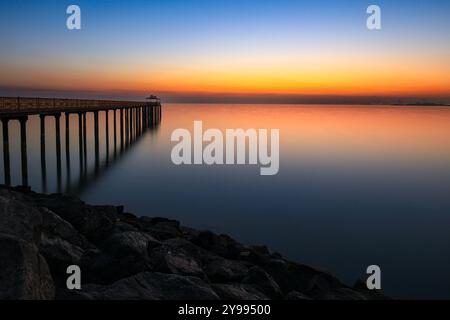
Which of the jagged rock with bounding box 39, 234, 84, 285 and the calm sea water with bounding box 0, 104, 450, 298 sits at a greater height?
the jagged rock with bounding box 39, 234, 84, 285

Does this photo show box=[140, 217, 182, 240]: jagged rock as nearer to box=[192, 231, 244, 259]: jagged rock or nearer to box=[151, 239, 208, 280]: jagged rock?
box=[192, 231, 244, 259]: jagged rock

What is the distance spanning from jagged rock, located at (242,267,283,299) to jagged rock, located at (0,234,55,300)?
3.17m

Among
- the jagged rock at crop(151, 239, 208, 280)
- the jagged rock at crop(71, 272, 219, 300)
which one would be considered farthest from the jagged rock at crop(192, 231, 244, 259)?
the jagged rock at crop(71, 272, 219, 300)

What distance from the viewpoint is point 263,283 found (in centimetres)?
623

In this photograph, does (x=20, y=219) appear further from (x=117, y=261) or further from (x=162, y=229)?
(x=162, y=229)

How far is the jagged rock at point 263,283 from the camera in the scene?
20.0 feet

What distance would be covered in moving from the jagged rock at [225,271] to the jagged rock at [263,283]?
0.30m

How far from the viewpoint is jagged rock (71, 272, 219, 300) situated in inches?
183

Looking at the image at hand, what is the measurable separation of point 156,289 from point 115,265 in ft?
3.75

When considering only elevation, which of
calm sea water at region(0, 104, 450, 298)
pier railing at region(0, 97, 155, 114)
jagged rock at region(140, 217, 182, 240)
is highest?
pier railing at region(0, 97, 155, 114)

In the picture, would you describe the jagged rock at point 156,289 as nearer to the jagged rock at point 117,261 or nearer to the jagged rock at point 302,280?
the jagged rock at point 117,261

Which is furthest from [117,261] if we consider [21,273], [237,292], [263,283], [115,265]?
[263,283]

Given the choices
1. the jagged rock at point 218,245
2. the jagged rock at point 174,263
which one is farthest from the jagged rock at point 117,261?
the jagged rock at point 218,245
